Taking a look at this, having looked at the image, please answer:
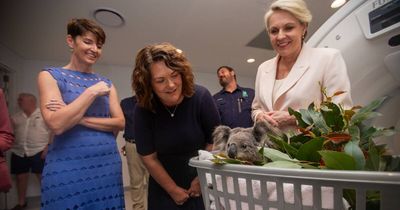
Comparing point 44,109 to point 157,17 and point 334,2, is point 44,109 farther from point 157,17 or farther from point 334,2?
point 334,2

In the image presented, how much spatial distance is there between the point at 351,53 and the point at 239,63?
3.56 meters

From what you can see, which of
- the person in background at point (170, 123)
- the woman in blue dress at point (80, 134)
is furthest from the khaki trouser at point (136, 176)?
the person in background at point (170, 123)

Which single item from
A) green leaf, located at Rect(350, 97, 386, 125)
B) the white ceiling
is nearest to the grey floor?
the white ceiling

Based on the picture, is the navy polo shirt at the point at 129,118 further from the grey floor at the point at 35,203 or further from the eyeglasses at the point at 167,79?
the eyeglasses at the point at 167,79

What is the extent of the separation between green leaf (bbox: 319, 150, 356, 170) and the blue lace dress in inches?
34.7

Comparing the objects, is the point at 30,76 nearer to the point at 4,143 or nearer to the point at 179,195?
the point at 4,143

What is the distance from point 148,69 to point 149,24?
2048 mm

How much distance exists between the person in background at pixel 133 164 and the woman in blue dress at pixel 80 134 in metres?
1.60

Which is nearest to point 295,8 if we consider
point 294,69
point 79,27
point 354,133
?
point 294,69

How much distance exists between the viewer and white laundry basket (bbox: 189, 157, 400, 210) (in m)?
0.23

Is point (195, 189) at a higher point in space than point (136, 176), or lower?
higher

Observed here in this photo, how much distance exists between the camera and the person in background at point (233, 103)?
98.0 inches

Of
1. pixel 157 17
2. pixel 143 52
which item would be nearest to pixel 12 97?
pixel 157 17

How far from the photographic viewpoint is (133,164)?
108 inches
